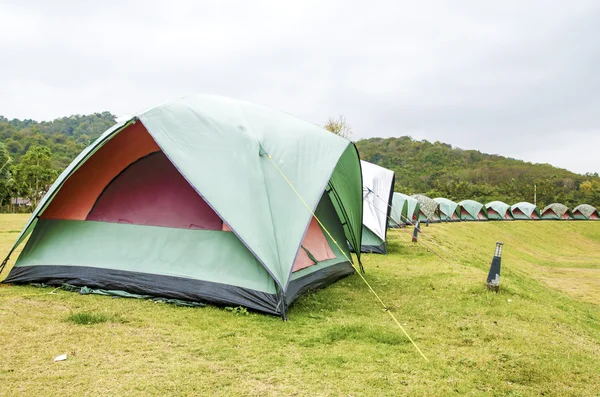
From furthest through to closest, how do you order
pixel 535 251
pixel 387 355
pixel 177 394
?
pixel 535 251 < pixel 387 355 < pixel 177 394

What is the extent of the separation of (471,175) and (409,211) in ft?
155

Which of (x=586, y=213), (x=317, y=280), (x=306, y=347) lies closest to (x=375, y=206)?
(x=317, y=280)

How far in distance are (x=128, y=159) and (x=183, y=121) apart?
1.16 m

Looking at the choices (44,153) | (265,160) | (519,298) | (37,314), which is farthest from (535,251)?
(44,153)

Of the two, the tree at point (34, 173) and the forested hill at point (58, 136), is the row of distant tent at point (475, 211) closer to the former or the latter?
the forested hill at point (58, 136)

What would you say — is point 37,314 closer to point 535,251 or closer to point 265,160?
point 265,160

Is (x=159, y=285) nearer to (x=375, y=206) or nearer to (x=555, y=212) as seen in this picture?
(x=375, y=206)

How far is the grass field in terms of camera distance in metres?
3.21

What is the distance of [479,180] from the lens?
63.4 metres

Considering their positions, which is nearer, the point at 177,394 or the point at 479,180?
the point at 177,394

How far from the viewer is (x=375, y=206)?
11672mm

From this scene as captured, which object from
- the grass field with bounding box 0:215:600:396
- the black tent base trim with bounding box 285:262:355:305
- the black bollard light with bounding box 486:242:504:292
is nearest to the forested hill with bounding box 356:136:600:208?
the black tent base trim with bounding box 285:262:355:305

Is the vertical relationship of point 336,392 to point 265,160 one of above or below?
below

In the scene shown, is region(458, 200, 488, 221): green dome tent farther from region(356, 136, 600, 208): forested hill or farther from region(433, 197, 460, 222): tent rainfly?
region(356, 136, 600, 208): forested hill
